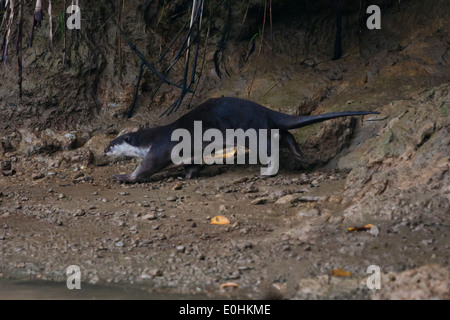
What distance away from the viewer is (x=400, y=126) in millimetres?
3896

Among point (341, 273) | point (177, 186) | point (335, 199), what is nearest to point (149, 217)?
point (177, 186)

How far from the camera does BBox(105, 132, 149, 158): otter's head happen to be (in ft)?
16.2

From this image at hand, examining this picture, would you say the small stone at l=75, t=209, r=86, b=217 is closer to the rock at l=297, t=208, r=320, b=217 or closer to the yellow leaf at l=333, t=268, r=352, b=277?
the rock at l=297, t=208, r=320, b=217

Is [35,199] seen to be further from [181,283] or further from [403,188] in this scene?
[403,188]

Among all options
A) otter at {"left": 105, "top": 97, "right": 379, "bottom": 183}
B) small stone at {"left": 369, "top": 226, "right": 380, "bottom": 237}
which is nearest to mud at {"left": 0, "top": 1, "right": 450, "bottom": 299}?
small stone at {"left": 369, "top": 226, "right": 380, "bottom": 237}

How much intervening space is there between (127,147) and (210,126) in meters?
0.77

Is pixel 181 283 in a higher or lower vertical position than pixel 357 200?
lower

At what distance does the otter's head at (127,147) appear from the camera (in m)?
4.95

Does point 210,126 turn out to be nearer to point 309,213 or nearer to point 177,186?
point 177,186

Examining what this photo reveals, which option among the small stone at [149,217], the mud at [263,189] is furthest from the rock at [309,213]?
the small stone at [149,217]

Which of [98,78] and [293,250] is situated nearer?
[293,250]

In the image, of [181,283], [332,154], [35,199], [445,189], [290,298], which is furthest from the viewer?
[332,154]

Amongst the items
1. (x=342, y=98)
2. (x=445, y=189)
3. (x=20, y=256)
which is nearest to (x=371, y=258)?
(x=445, y=189)

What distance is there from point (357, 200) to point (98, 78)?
3028mm
